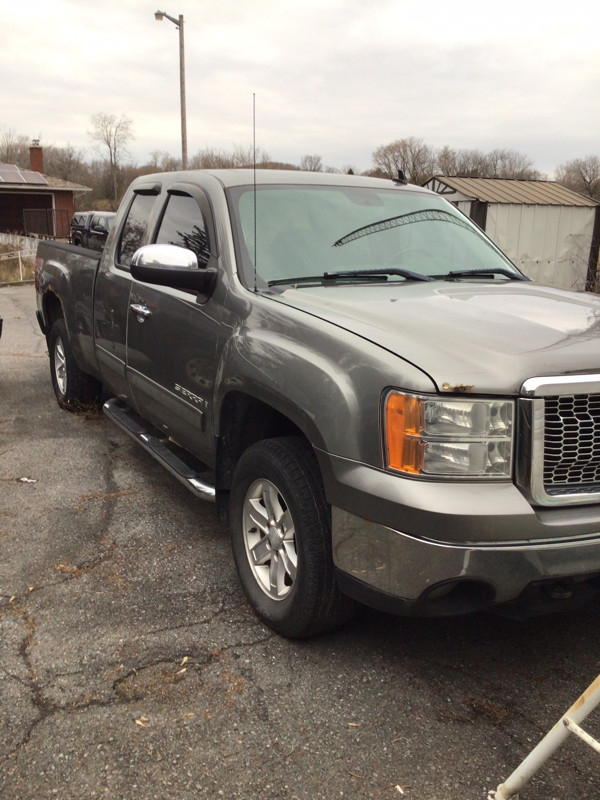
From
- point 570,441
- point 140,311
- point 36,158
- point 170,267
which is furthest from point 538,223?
point 36,158

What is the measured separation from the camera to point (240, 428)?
330 cm

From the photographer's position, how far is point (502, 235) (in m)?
13.6

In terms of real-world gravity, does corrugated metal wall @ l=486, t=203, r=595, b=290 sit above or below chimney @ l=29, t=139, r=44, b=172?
below

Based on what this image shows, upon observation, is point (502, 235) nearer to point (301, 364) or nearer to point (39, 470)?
point (39, 470)

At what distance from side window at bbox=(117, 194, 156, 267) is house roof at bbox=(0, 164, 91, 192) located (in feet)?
125

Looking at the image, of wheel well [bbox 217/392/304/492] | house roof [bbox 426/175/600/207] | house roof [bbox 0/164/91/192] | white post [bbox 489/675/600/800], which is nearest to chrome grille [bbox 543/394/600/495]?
white post [bbox 489/675/600/800]

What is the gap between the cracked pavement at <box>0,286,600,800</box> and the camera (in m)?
2.21

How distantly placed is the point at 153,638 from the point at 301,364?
130 centimetres

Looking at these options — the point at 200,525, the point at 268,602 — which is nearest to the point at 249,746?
the point at 268,602

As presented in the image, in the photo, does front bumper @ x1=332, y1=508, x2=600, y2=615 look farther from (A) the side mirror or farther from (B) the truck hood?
(A) the side mirror

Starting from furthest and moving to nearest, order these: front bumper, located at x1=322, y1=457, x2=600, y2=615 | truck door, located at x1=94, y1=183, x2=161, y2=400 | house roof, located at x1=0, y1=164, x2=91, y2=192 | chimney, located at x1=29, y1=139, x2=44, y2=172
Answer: chimney, located at x1=29, y1=139, x2=44, y2=172 < house roof, located at x1=0, y1=164, x2=91, y2=192 < truck door, located at x1=94, y1=183, x2=161, y2=400 < front bumper, located at x1=322, y1=457, x2=600, y2=615

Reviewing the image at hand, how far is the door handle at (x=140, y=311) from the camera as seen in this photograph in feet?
13.4

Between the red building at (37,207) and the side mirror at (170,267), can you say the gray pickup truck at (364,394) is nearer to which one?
the side mirror at (170,267)

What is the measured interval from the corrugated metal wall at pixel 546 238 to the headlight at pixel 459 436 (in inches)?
466
